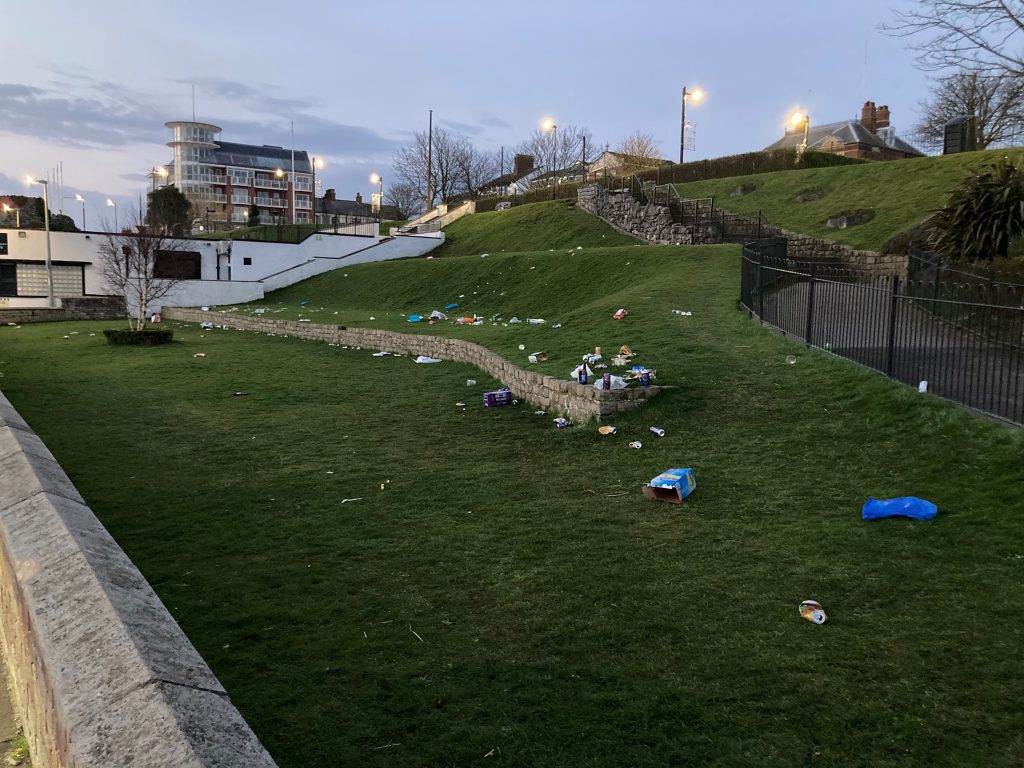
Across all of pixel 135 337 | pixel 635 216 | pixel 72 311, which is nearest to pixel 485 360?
pixel 135 337

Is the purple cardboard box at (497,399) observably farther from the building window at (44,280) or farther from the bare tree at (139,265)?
the building window at (44,280)

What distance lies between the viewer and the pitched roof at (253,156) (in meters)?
96.8

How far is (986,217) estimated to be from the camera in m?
13.2

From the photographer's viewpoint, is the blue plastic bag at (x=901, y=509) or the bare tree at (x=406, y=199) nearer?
the blue plastic bag at (x=901, y=509)

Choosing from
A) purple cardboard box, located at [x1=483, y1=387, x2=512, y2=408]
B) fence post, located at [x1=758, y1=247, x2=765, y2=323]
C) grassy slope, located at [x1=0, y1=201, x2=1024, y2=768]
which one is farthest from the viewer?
fence post, located at [x1=758, y1=247, x2=765, y2=323]

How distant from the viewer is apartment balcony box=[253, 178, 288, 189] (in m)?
97.4

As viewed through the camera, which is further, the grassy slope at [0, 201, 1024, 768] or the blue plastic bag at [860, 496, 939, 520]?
the blue plastic bag at [860, 496, 939, 520]

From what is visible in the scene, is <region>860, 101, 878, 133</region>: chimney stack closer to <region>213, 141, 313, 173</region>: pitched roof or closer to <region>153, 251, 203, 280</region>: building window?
<region>153, 251, 203, 280</region>: building window

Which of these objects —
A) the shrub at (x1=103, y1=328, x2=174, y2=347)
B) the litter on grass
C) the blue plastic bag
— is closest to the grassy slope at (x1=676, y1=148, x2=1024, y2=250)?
the blue plastic bag

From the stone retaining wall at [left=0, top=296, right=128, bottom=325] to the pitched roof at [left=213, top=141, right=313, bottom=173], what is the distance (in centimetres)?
7506

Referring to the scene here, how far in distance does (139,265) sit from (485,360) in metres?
14.5

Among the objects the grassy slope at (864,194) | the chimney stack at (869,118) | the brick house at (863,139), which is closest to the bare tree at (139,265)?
the grassy slope at (864,194)

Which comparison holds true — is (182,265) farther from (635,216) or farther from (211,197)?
(211,197)

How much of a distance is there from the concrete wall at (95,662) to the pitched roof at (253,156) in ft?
340
